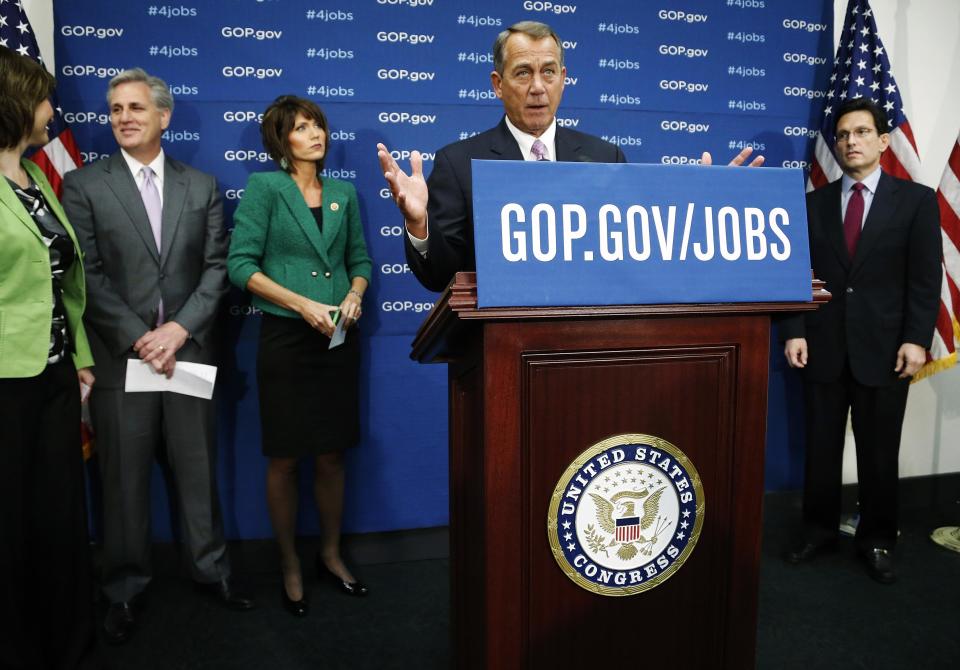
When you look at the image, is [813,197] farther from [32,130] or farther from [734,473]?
[32,130]

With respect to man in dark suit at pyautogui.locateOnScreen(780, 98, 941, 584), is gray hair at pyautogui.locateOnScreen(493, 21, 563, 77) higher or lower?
higher

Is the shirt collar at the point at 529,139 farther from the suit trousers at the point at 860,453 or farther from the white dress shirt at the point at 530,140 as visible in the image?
the suit trousers at the point at 860,453

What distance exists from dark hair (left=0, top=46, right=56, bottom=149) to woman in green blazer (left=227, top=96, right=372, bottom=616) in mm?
724

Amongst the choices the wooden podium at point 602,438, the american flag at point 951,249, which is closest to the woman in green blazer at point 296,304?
the wooden podium at point 602,438

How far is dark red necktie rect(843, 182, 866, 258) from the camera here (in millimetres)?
2741

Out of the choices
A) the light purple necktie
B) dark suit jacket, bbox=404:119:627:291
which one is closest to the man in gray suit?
the light purple necktie

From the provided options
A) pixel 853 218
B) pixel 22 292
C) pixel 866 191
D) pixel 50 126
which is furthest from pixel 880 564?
pixel 50 126

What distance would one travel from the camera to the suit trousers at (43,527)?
5.67 ft

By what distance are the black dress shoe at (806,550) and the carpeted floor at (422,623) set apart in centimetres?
3

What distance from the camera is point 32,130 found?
1.84m

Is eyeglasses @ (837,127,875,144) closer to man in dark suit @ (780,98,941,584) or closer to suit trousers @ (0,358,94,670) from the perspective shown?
man in dark suit @ (780,98,941,584)

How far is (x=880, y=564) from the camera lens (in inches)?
105

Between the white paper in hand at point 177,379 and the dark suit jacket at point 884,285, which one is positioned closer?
the white paper in hand at point 177,379

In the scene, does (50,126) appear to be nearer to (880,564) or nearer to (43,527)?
(43,527)
